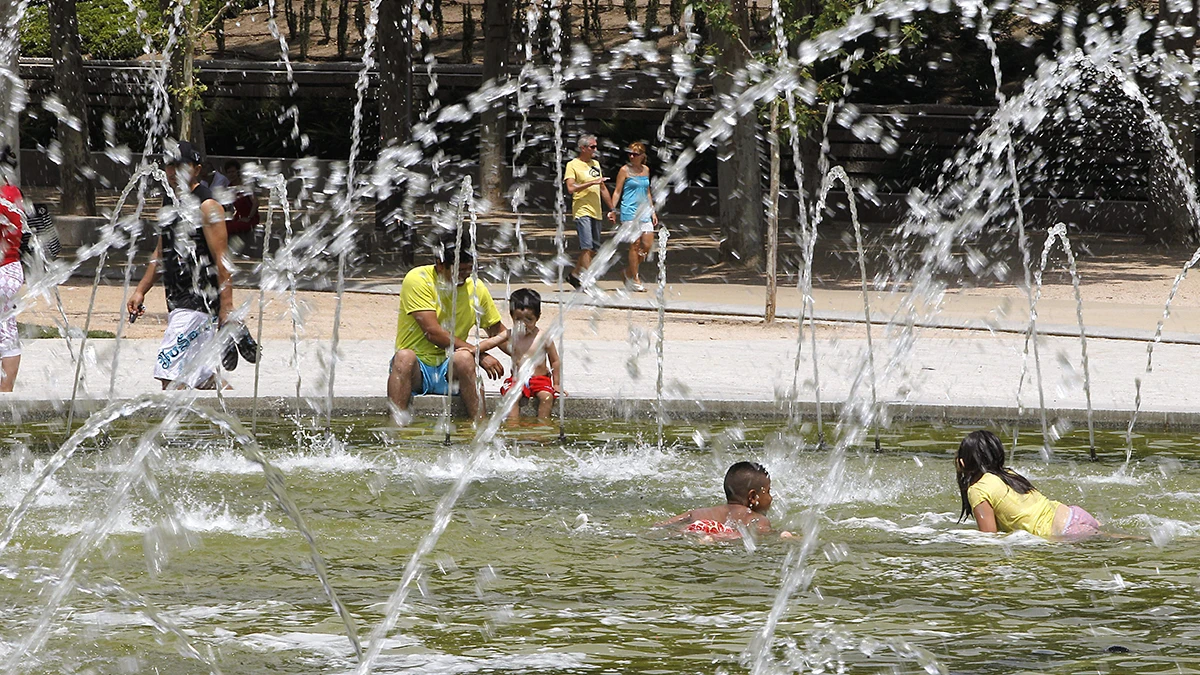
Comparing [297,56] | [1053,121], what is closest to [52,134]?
[297,56]

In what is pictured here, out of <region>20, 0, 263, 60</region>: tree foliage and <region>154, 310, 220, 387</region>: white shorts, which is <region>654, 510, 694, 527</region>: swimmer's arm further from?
<region>20, 0, 263, 60</region>: tree foliage

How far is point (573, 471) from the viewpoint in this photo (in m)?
7.90

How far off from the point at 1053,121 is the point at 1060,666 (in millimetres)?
22011

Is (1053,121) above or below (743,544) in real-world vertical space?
above

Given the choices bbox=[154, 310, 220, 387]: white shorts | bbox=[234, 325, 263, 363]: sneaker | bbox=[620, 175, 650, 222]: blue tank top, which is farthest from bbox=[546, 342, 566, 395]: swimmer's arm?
bbox=[620, 175, 650, 222]: blue tank top

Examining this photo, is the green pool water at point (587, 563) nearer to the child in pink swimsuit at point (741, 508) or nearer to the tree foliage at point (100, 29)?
the child in pink swimsuit at point (741, 508)

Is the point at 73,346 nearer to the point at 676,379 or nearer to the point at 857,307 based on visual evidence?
the point at 676,379

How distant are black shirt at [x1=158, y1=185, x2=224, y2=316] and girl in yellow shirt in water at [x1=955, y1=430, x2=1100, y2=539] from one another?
431 cm

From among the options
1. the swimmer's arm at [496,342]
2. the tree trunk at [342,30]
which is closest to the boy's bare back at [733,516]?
the swimmer's arm at [496,342]

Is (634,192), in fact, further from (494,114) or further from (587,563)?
(587,563)

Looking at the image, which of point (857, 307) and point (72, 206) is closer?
point (857, 307)

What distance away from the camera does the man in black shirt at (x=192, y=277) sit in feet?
28.4

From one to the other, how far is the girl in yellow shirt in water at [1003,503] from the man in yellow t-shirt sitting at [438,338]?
335 cm

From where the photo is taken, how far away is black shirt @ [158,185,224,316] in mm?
8750
